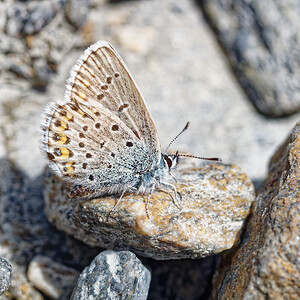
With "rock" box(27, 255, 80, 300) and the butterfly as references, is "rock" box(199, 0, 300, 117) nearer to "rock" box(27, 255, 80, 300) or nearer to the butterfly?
the butterfly

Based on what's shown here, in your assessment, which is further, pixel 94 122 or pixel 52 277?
pixel 52 277

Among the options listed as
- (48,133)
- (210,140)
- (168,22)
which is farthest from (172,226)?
(168,22)

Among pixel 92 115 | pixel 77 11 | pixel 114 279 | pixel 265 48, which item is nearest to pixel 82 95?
pixel 92 115

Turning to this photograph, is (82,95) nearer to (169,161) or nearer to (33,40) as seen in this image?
(169,161)

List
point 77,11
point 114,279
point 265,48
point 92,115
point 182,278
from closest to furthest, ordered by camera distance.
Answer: point 114,279, point 92,115, point 182,278, point 77,11, point 265,48

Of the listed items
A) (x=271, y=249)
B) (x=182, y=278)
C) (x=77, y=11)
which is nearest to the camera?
(x=271, y=249)

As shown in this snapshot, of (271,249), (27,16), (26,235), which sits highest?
(27,16)

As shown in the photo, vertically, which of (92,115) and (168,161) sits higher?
(92,115)

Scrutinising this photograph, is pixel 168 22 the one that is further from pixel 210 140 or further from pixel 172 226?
pixel 172 226
